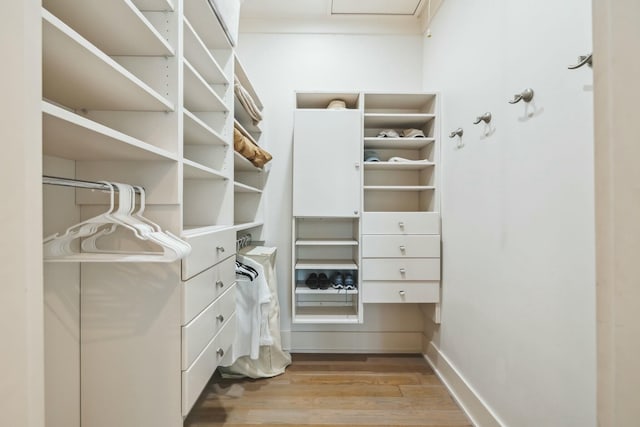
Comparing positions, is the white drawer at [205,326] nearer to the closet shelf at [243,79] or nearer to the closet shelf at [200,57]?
the closet shelf at [200,57]

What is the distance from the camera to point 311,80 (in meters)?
2.27

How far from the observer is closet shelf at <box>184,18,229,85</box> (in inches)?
44.0

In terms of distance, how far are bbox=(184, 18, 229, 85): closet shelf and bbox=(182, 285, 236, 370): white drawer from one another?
3.76 ft

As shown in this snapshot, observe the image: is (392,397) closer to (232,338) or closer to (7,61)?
(232,338)

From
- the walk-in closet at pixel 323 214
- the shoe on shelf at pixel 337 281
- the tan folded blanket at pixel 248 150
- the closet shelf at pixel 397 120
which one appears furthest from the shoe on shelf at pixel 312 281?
the closet shelf at pixel 397 120

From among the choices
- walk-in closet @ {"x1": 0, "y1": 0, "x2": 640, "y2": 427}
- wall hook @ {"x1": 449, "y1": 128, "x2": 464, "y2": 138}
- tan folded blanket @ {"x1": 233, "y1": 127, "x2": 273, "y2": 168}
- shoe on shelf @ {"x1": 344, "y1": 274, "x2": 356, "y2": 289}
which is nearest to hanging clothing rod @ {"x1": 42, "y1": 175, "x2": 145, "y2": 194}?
walk-in closet @ {"x1": 0, "y1": 0, "x2": 640, "y2": 427}

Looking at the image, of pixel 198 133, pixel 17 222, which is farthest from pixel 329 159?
pixel 17 222

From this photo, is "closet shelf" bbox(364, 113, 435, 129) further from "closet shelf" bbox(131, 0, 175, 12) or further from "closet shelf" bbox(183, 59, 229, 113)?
"closet shelf" bbox(131, 0, 175, 12)

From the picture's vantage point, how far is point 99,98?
89cm

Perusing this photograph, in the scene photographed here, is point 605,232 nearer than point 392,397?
Yes

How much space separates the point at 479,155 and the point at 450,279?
2.70 ft

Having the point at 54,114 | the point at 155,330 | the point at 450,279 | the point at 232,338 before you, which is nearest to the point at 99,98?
the point at 54,114

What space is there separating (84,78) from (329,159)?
138cm

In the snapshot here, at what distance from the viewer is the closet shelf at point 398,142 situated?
198cm
